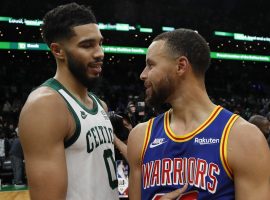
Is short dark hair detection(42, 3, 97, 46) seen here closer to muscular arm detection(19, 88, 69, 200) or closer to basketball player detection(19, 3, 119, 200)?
basketball player detection(19, 3, 119, 200)

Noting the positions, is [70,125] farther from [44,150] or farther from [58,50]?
[58,50]

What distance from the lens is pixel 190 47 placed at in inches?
76.5

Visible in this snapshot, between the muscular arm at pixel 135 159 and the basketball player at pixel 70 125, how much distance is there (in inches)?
10.9

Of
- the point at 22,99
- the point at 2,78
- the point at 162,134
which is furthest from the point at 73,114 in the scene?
the point at 2,78

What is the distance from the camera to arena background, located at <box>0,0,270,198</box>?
17297 mm

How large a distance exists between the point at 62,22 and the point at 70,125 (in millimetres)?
548

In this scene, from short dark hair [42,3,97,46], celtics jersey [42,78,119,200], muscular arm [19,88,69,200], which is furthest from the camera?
short dark hair [42,3,97,46]

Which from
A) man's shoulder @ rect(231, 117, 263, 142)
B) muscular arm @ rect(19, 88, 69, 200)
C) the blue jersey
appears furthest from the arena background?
man's shoulder @ rect(231, 117, 263, 142)

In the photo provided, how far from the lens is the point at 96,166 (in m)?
2.24

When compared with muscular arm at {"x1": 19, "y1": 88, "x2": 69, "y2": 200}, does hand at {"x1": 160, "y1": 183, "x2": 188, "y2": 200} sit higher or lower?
lower

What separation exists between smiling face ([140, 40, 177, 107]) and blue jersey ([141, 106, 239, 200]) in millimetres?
143

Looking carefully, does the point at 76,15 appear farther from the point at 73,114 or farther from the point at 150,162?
the point at 150,162

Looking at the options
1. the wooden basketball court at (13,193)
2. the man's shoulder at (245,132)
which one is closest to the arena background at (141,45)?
the wooden basketball court at (13,193)

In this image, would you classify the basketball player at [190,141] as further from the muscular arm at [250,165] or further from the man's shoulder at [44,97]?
the man's shoulder at [44,97]
